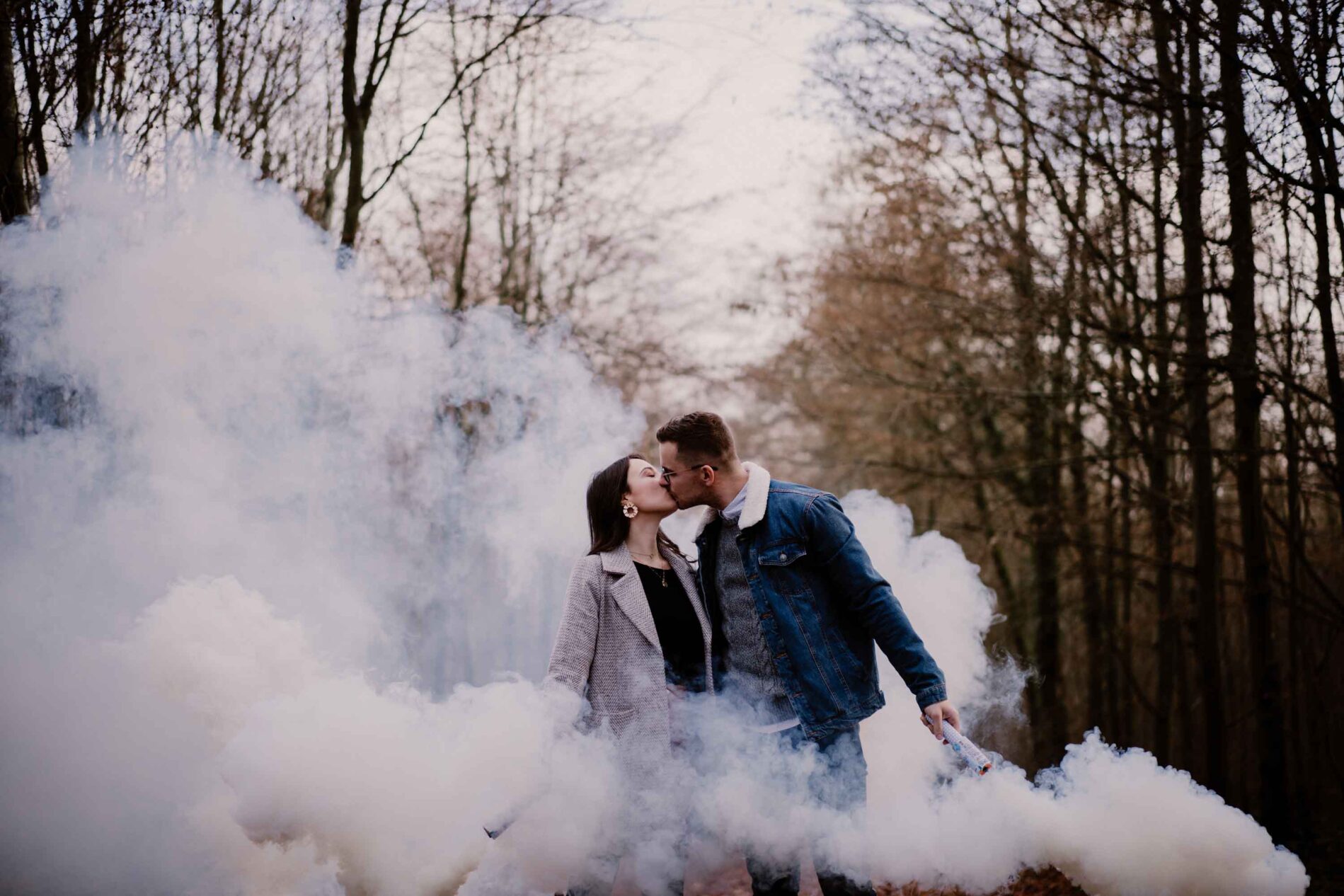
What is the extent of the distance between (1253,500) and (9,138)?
761 cm

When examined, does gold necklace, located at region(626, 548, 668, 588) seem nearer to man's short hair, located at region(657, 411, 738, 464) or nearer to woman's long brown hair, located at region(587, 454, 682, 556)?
woman's long brown hair, located at region(587, 454, 682, 556)

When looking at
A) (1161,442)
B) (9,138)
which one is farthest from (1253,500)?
(9,138)

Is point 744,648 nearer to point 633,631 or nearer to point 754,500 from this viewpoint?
point 633,631

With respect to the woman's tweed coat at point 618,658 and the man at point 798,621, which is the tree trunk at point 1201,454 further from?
the woman's tweed coat at point 618,658

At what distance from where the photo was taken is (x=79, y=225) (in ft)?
15.9

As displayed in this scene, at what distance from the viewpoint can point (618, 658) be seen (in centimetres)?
368

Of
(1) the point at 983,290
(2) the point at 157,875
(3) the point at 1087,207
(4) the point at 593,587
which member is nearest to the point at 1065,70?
(3) the point at 1087,207

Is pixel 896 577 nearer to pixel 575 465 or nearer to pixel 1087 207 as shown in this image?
pixel 575 465

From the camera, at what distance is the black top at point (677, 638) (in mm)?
3746

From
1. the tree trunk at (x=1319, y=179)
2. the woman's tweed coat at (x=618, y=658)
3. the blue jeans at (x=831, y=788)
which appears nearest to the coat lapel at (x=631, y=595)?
the woman's tweed coat at (x=618, y=658)

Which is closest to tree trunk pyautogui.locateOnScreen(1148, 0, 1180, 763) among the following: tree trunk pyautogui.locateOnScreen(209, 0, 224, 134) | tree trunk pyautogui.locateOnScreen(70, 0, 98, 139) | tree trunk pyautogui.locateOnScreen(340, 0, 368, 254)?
tree trunk pyautogui.locateOnScreen(340, 0, 368, 254)

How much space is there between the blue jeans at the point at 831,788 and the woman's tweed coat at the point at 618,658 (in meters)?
0.48

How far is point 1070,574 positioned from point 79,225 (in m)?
9.60

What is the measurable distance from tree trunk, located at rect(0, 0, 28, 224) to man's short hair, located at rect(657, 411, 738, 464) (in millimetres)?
3538
